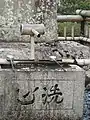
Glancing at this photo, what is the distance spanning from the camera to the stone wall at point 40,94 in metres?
4.43

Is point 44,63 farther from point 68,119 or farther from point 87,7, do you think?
point 87,7

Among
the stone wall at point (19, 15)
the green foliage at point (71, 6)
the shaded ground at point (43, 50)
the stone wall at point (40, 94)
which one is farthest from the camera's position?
the green foliage at point (71, 6)

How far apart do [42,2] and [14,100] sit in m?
2.05

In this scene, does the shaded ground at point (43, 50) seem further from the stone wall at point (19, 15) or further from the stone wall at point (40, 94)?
the stone wall at point (40, 94)

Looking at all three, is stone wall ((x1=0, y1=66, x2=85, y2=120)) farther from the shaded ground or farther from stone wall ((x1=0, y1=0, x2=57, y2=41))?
stone wall ((x1=0, y1=0, x2=57, y2=41))

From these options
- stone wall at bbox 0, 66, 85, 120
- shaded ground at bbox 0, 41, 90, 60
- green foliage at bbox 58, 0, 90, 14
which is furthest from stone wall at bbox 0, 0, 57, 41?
green foliage at bbox 58, 0, 90, 14

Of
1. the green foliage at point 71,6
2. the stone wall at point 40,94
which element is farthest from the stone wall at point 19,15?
the green foliage at point 71,6

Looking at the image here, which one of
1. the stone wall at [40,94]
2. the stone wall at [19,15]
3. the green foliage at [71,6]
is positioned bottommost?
the green foliage at [71,6]

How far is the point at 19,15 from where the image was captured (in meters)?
5.90

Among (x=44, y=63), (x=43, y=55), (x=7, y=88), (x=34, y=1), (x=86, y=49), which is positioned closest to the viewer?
(x=7, y=88)

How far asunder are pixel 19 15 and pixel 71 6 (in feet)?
26.7

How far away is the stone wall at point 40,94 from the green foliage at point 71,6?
27.9 feet

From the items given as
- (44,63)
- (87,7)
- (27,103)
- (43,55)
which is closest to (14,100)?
(27,103)

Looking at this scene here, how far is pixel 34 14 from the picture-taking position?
5.96 meters
